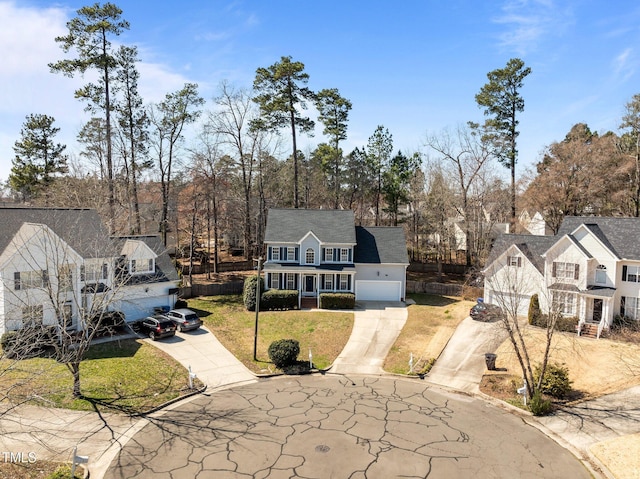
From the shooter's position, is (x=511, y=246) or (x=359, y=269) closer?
(x=511, y=246)

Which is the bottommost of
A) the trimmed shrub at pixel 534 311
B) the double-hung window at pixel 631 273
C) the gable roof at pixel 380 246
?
the trimmed shrub at pixel 534 311

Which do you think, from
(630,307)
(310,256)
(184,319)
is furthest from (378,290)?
(630,307)

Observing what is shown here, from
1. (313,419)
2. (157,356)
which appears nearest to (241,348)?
(157,356)

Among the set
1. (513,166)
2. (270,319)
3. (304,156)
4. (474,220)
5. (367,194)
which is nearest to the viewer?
(270,319)

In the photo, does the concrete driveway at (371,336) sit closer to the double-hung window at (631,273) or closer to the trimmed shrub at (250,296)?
the trimmed shrub at (250,296)

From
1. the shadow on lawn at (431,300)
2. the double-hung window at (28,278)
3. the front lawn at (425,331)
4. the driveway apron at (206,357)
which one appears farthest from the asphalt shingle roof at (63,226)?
the shadow on lawn at (431,300)

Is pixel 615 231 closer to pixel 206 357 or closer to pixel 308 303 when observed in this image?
pixel 308 303

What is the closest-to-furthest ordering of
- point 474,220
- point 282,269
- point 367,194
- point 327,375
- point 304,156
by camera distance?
1. point 327,375
2. point 282,269
3. point 474,220
4. point 367,194
5. point 304,156

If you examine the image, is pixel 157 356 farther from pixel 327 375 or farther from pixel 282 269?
pixel 282 269

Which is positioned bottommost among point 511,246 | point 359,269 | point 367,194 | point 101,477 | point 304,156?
point 101,477
